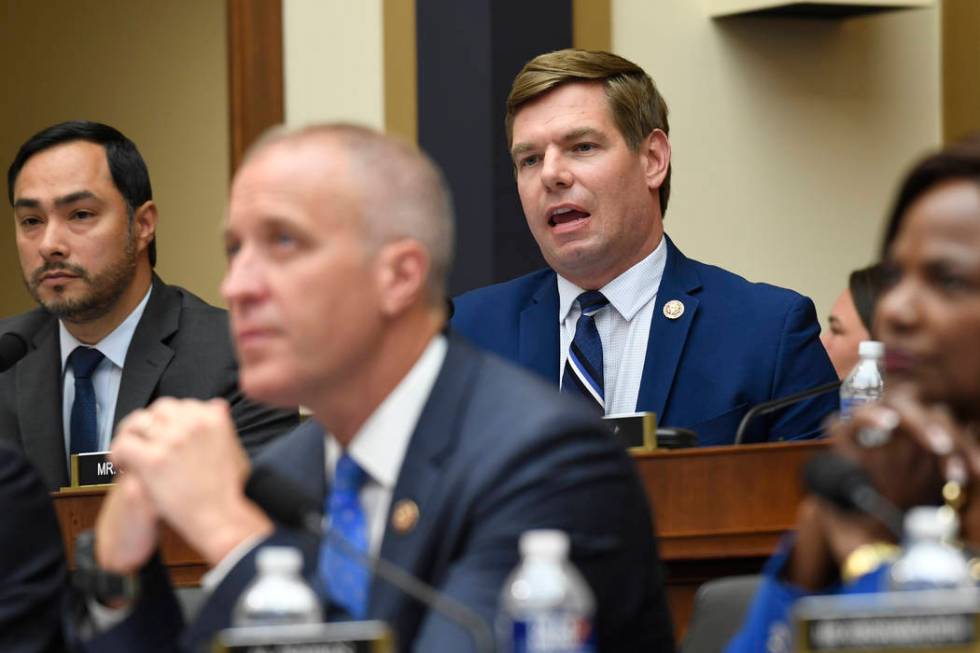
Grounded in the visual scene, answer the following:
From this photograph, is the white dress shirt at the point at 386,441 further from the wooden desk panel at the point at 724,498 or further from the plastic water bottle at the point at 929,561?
the wooden desk panel at the point at 724,498

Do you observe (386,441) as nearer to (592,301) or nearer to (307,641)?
(307,641)

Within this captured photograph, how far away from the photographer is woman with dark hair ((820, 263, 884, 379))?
14.2ft

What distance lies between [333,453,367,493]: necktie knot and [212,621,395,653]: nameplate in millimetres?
555

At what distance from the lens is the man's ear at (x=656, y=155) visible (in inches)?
172

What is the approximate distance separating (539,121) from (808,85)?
1.91 m

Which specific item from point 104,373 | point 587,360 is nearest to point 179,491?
point 587,360

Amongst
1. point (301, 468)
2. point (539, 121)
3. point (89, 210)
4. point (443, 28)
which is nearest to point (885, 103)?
point (443, 28)

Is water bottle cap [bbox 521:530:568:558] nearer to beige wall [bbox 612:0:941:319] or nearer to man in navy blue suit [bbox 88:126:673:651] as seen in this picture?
man in navy blue suit [bbox 88:126:673:651]

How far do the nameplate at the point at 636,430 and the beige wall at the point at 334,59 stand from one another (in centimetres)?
206

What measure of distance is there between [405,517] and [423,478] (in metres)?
0.05

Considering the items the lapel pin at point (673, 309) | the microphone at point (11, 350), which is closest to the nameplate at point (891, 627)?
the lapel pin at point (673, 309)

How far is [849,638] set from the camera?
159 centimetres

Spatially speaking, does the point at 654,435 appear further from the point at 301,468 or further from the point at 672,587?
the point at 301,468

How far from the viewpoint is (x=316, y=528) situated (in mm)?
1854
